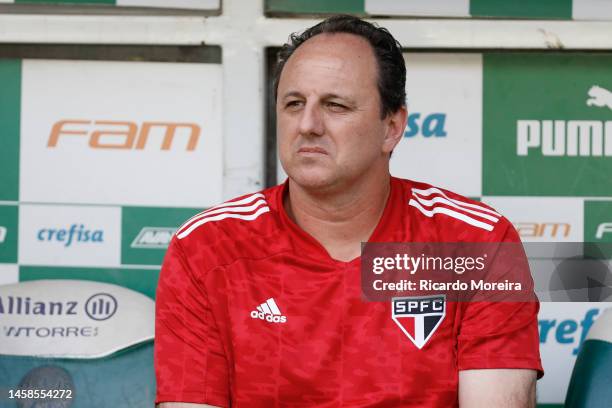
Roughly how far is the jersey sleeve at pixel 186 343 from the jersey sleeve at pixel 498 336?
1.61 ft

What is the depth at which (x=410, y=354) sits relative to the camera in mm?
1913

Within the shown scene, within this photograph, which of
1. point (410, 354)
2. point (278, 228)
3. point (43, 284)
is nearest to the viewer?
point (410, 354)

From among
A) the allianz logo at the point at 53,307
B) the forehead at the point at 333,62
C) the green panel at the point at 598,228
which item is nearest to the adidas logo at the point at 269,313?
the forehead at the point at 333,62

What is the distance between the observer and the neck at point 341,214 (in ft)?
6.73

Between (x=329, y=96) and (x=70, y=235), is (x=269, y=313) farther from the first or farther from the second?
(x=70, y=235)

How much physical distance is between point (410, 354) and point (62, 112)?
136 centimetres

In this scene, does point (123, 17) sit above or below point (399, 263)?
above

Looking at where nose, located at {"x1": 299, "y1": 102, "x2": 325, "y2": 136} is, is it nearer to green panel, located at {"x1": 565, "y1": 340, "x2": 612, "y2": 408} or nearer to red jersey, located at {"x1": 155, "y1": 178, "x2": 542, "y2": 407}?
red jersey, located at {"x1": 155, "y1": 178, "x2": 542, "y2": 407}

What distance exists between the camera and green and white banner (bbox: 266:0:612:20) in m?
2.69

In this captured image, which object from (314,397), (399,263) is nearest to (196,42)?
(399,263)

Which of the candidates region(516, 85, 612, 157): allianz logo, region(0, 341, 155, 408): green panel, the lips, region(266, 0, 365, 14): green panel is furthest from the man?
region(516, 85, 612, 157): allianz logo

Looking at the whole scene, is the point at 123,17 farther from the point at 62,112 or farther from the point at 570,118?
the point at 570,118

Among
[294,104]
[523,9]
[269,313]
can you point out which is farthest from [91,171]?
[523,9]

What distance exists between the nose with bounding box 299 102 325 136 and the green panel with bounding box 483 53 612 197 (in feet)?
2.98
